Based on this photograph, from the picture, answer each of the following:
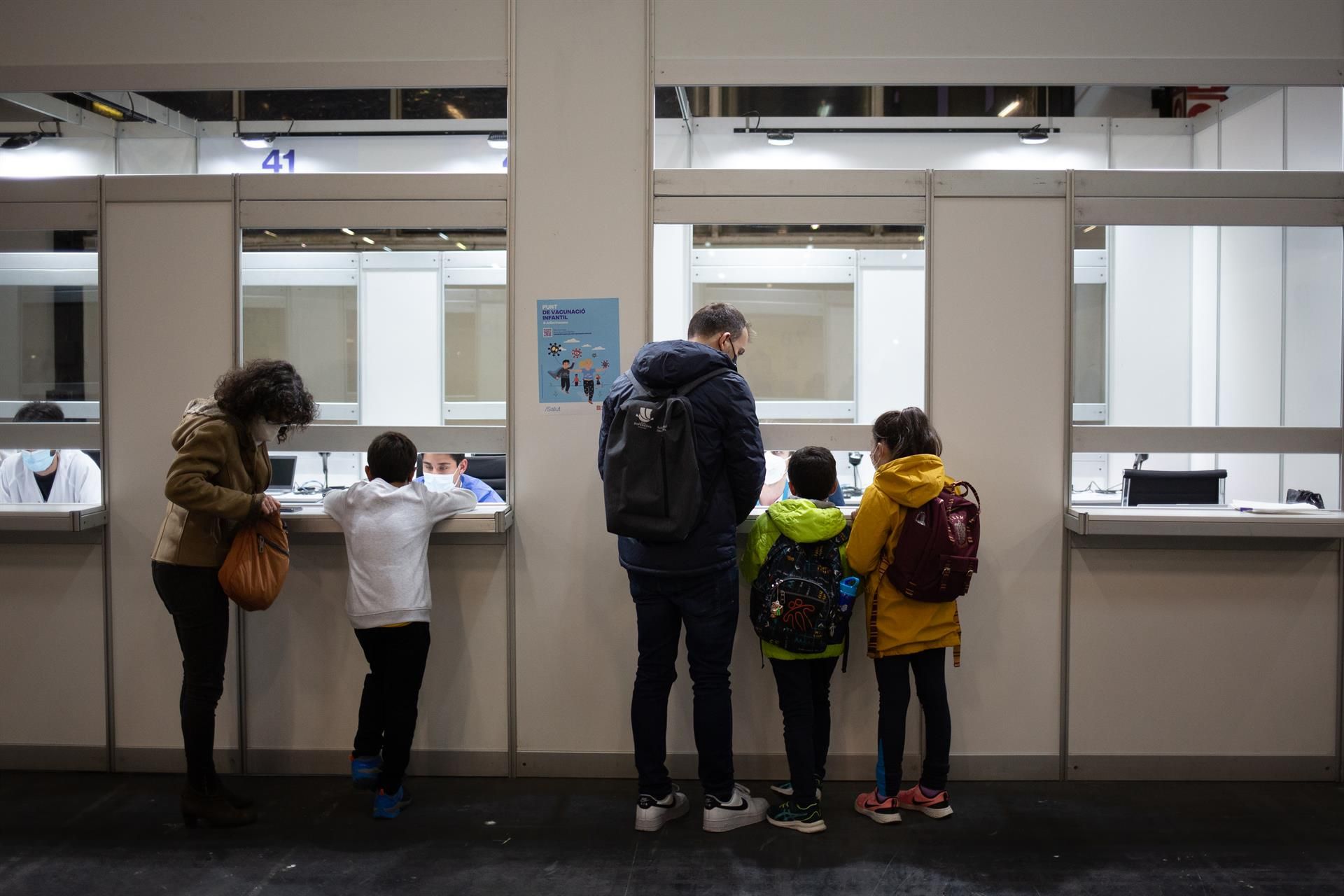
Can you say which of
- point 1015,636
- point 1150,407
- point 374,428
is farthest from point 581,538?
point 1150,407

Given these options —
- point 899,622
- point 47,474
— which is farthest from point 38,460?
point 899,622

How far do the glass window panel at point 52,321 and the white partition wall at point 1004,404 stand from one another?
3504mm

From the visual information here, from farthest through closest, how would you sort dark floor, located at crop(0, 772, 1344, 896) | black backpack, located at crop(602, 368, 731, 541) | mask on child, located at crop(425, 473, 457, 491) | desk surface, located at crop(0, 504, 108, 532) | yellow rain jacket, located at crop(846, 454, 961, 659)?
mask on child, located at crop(425, 473, 457, 491), desk surface, located at crop(0, 504, 108, 532), yellow rain jacket, located at crop(846, 454, 961, 659), black backpack, located at crop(602, 368, 731, 541), dark floor, located at crop(0, 772, 1344, 896)

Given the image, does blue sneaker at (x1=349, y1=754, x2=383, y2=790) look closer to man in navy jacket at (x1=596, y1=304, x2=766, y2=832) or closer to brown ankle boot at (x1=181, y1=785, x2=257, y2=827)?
brown ankle boot at (x1=181, y1=785, x2=257, y2=827)

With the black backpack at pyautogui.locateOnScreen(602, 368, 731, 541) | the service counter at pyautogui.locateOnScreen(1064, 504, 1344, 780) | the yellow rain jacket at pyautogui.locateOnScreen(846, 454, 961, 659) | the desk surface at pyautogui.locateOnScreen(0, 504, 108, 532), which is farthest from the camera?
the service counter at pyautogui.locateOnScreen(1064, 504, 1344, 780)

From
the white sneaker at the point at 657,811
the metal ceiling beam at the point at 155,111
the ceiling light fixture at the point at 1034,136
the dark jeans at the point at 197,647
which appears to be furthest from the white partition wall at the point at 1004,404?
the metal ceiling beam at the point at 155,111

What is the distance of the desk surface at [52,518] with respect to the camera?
340cm

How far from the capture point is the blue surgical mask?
372cm

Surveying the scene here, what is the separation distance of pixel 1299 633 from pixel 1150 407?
3.51 feet

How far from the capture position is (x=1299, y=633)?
352 cm

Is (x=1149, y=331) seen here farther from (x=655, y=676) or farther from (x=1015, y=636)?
(x=655, y=676)

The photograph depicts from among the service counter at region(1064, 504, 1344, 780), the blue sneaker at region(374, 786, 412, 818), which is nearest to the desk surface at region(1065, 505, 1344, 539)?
the service counter at region(1064, 504, 1344, 780)

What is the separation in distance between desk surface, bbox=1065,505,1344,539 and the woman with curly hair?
→ 3.01 meters

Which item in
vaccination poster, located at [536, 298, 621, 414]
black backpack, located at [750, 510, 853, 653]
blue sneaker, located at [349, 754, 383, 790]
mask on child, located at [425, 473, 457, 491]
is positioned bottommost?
blue sneaker, located at [349, 754, 383, 790]
